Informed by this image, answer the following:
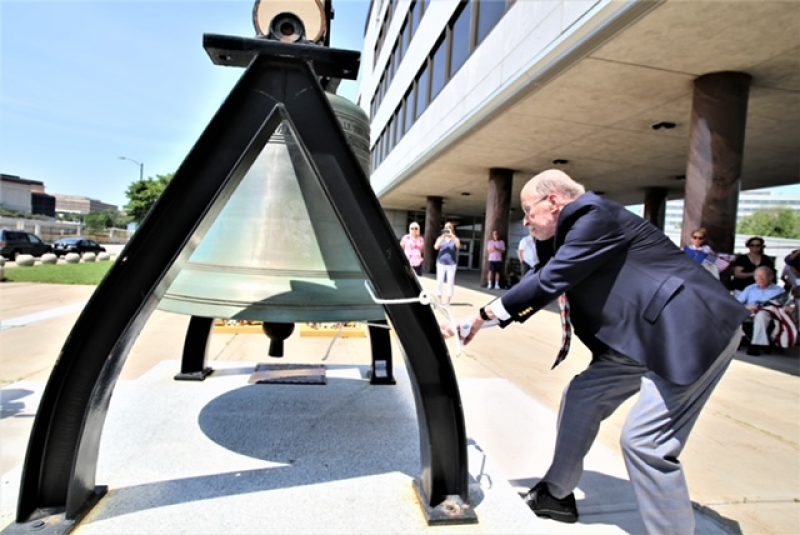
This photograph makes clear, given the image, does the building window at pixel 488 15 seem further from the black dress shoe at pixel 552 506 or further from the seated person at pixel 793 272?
the black dress shoe at pixel 552 506

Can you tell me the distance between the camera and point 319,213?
2.69 m

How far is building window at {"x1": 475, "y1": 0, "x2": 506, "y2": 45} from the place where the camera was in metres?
10.2

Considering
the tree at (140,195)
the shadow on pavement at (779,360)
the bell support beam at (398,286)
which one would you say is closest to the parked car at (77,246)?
the tree at (140,195)

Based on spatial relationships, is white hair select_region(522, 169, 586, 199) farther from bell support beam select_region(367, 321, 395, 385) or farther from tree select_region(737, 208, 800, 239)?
tree select_region(737, 208, 800, 239)

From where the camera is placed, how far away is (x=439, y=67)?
15.0 m

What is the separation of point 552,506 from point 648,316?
1.13 metres

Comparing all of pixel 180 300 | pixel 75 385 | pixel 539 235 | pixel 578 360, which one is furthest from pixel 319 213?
pixel 578 360

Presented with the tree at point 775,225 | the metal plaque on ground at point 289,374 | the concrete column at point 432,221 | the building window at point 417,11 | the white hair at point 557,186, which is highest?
the building window at point 417,11

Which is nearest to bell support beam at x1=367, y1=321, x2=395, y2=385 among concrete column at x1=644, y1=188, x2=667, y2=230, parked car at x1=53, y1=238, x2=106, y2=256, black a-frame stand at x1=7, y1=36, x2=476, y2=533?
black a-frame stand at x1=7, y1=36, x2=476, y2=533

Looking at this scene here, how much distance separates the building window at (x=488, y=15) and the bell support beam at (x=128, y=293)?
973 cm

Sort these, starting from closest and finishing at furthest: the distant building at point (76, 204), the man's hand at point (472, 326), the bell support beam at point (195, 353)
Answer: the man's hand at point (472, 326), the bell support beam at point (195, 353), the distant building at point (76, 204)

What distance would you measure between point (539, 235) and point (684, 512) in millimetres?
1298

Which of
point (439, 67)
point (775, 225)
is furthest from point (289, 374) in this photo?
point (775, 225)

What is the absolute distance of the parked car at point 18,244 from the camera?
2488 cm
